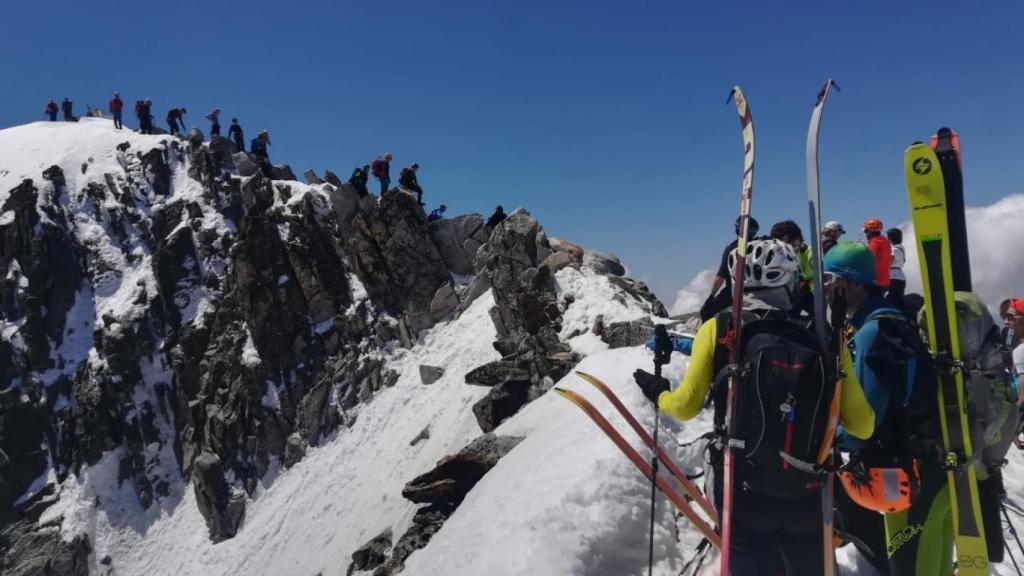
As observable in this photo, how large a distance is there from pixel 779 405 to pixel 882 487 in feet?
3.49

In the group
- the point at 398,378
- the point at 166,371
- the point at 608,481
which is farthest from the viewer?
the point at 166,371

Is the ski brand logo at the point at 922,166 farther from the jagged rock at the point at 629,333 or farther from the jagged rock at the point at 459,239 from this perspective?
the jagged rock at the point at 459,239

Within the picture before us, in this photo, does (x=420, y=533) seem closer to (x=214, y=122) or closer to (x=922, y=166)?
(x=922, y=166)

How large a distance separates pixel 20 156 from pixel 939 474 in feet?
181

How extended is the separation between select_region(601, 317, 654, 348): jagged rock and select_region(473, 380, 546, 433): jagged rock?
92.9 inches

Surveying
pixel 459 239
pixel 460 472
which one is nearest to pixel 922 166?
pixel 460 472

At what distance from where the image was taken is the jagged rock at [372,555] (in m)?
13.9

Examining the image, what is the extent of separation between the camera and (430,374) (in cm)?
2323

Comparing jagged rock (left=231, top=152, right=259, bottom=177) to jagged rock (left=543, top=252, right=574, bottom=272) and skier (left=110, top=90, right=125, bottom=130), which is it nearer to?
skier (left=110, top=90, right=125, bottom=130)

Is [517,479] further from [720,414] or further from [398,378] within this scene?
[398,378]

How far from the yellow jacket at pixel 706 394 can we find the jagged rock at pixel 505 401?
11.9 metres

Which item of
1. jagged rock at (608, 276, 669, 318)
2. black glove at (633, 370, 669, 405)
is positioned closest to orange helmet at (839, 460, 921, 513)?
black glove at (633, 370, 669, 405)

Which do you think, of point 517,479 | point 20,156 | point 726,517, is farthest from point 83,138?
point 726,517

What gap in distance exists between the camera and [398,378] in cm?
2522
